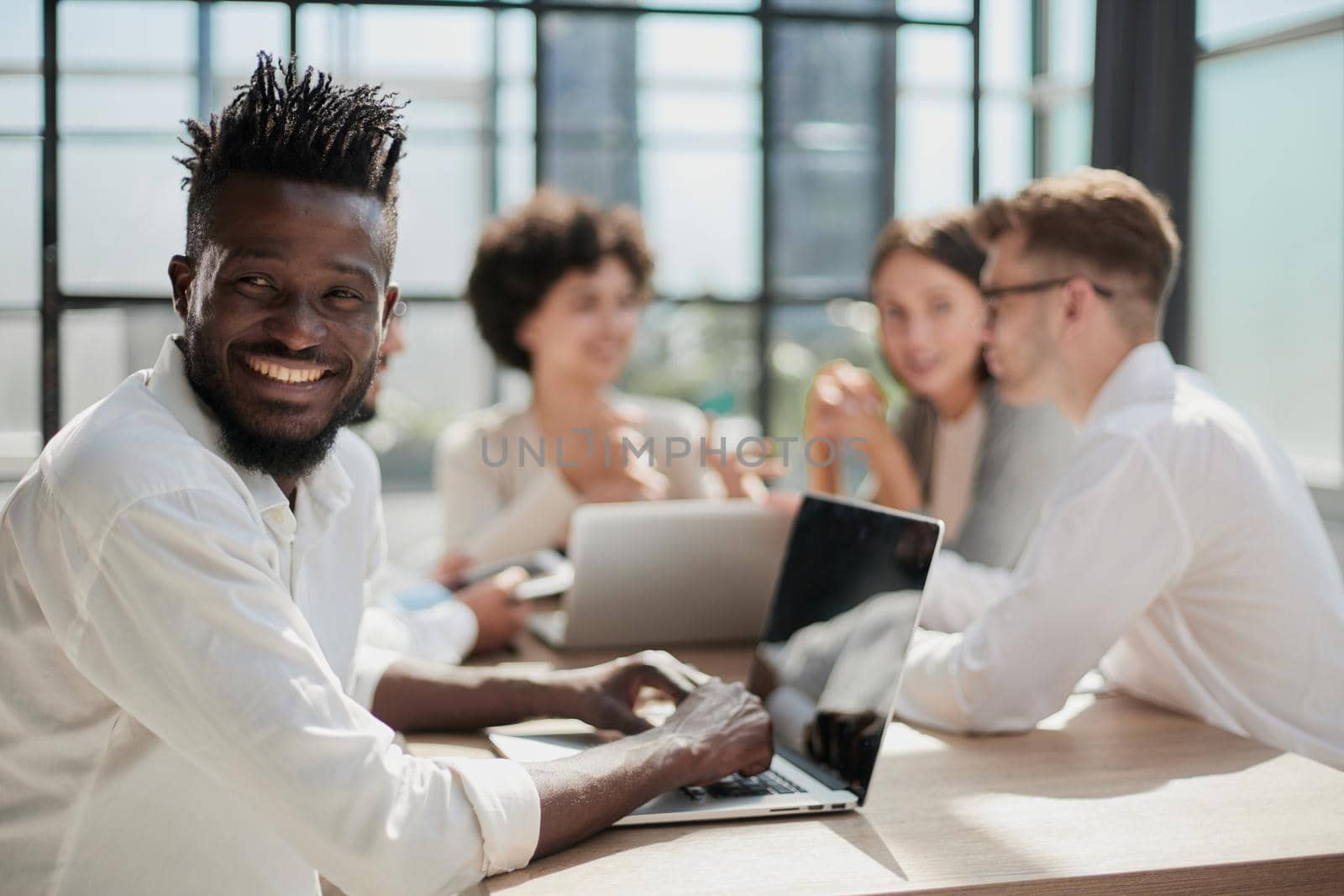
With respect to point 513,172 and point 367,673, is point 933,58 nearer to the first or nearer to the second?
point 513,172

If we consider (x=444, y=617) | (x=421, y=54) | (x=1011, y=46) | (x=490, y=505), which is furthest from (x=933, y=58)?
(x=444, y=617)

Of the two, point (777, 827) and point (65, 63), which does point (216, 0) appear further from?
point (777, 827)

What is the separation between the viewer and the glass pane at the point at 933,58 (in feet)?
11.9

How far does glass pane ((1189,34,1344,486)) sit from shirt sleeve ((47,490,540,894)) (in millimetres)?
2990

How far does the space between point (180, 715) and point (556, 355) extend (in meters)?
2.40

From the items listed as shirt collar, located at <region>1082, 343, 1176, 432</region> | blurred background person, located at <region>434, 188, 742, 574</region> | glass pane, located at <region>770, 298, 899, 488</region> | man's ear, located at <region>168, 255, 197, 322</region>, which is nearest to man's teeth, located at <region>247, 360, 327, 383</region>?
man's ear, located at <region>168, 255, 197, 322</region>

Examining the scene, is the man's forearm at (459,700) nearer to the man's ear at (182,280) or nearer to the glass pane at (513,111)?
the man's ear at (182,280)

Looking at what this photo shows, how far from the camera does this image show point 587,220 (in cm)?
338

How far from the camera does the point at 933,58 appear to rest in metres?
3.97

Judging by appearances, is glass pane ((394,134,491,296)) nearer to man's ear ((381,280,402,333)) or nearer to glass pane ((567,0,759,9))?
glass pane ((567,0,759,9))

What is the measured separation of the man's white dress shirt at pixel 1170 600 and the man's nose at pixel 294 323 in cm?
90

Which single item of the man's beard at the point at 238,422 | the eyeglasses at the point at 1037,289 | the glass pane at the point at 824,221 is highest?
the glass pane at the point at 824,221

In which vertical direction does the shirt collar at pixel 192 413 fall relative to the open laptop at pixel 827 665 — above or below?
above

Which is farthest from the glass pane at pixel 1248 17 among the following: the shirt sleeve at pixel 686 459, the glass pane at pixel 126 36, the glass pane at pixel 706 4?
the glass pane at pixel 126 36
